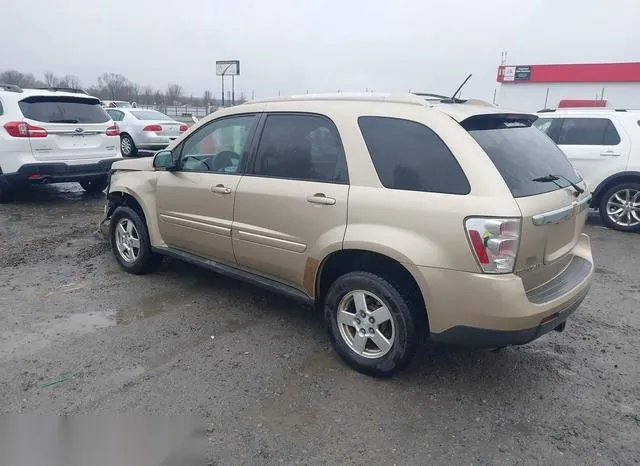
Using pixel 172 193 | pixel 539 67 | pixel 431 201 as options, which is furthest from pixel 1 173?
pixel 539 67

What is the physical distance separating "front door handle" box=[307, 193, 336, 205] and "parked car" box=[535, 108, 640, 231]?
6.15 m

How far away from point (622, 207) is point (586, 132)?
135 cm

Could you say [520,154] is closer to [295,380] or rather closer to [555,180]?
[555,180]

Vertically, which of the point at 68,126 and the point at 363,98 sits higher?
the point at 363,98

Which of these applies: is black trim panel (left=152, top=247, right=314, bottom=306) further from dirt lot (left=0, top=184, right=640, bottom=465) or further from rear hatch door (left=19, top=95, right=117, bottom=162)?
rear hatch door (left=19, top=95, right=117, bottom=162)

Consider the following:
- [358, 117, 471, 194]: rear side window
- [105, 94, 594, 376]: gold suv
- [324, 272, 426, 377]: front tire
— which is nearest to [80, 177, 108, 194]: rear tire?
[105, 94, 594, 376]: gold suv

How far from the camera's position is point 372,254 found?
309cm

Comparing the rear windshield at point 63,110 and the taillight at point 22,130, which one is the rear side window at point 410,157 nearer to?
the taillight at point 22,130

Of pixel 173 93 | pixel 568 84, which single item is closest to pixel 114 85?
pixel 173 93

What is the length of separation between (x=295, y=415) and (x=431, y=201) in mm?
1480

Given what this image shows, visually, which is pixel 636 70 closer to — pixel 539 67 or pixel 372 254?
pixel 539 67

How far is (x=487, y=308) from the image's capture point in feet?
8.75

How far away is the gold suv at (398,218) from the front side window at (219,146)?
0.06 feet

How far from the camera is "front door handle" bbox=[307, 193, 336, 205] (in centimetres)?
318
